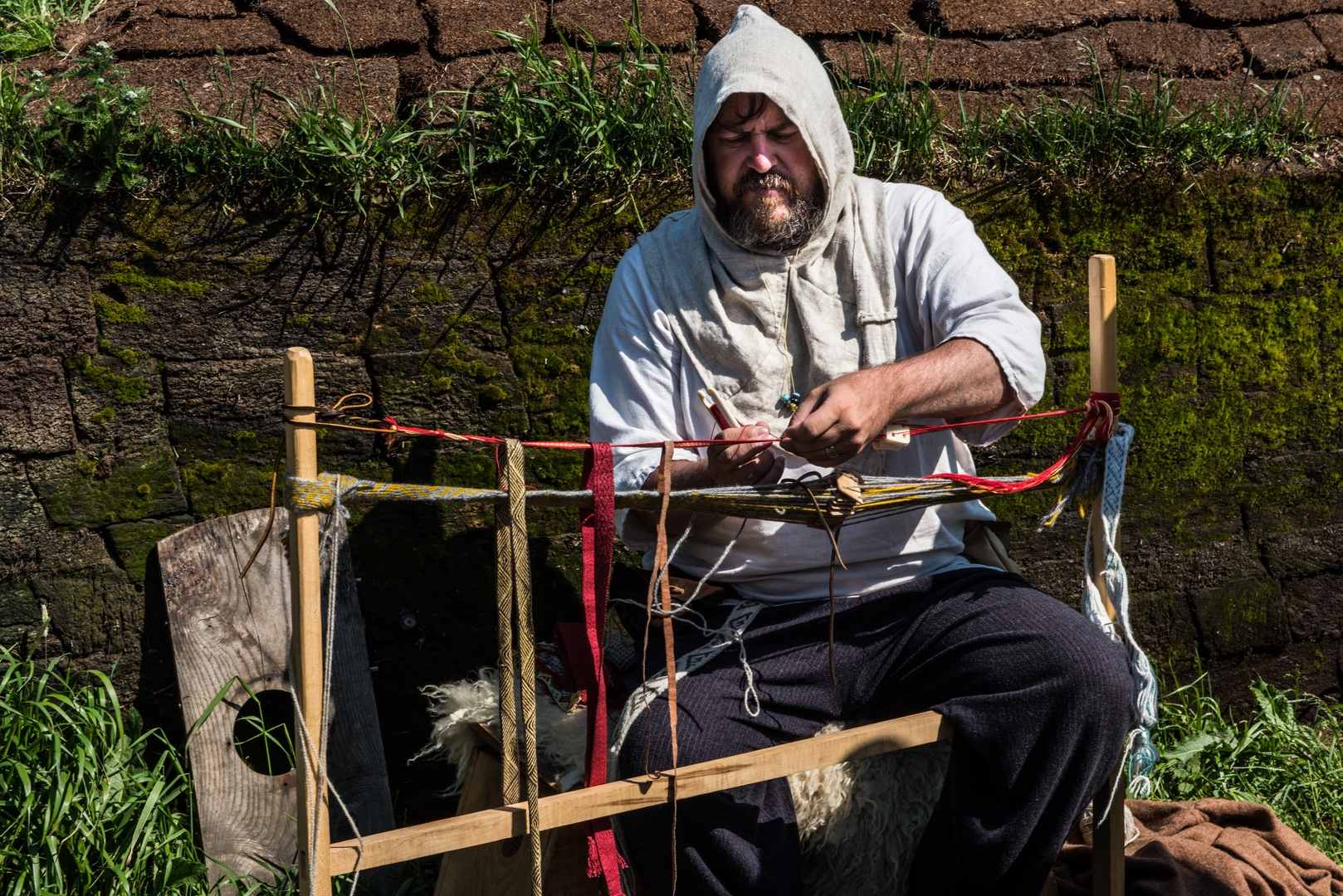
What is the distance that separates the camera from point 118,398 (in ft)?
8.94

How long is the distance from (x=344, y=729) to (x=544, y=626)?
609 millimetres

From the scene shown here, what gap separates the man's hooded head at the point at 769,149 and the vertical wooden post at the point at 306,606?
1.11 metres

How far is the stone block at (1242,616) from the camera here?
324 centimetres

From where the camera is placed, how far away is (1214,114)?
3248mm

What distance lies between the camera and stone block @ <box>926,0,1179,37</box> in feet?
11.6

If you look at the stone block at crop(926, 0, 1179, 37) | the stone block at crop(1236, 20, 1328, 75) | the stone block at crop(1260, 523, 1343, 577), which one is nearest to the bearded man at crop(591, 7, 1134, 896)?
the stone block at crop(926, 0, 1179, 37)

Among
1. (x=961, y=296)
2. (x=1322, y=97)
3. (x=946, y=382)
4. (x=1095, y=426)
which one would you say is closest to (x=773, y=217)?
(x=961, y=296)

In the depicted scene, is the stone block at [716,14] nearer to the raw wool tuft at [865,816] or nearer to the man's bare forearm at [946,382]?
the man's bare forearm at [946,382]

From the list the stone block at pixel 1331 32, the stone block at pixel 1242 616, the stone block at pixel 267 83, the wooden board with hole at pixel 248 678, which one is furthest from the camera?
the stone block at pixel 1331 32

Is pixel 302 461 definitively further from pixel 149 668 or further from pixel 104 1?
pixel 104 1

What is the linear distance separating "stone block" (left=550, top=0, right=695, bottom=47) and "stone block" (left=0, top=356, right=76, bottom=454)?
1.83m

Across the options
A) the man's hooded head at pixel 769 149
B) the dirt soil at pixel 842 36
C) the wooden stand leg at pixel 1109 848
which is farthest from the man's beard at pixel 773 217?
the wooden stand leg at pixel 1109 848

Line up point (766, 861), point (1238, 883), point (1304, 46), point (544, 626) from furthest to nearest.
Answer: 1. point (1304, 46)
2. point (544, 626)
3. point (1238, 883)
4. point (766, 861)

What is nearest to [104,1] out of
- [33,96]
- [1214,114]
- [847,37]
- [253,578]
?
[33,96]
